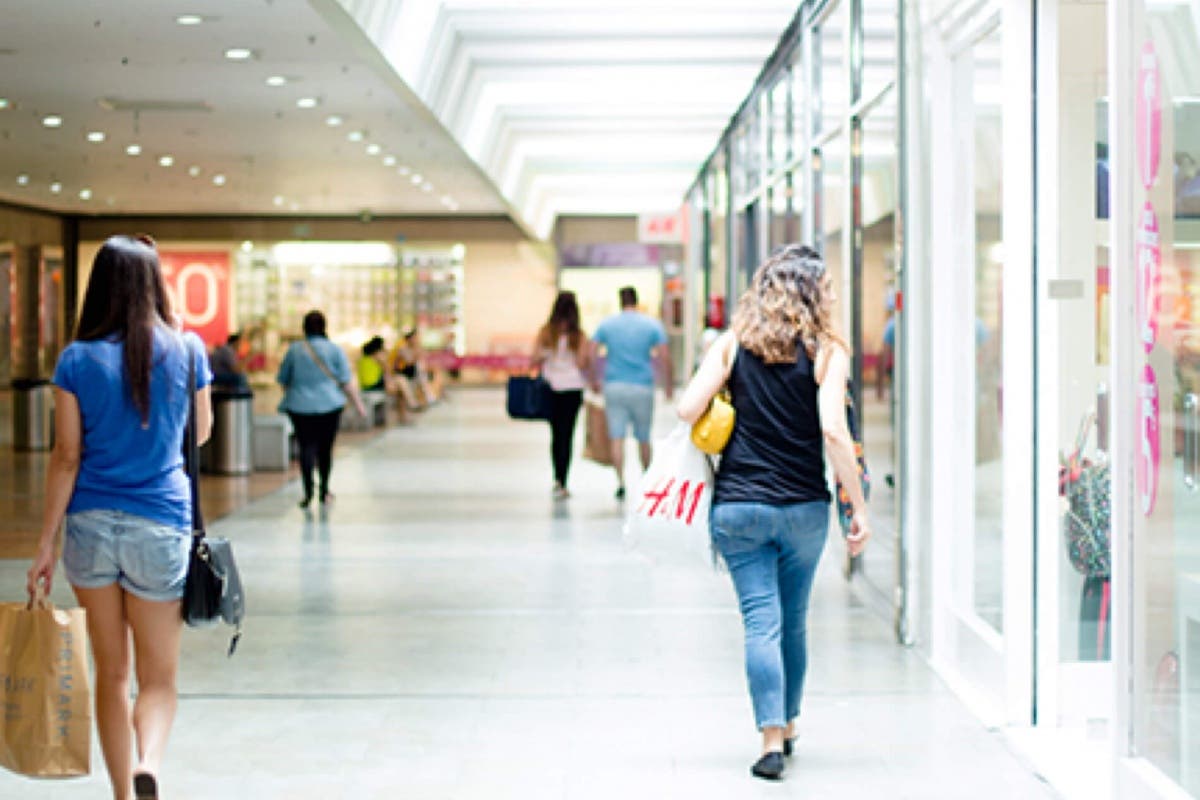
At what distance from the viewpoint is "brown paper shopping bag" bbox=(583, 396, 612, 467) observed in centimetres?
1382

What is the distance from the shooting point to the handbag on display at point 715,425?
17.3 ft

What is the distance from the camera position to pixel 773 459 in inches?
206

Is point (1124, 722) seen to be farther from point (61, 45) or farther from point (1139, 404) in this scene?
point (61, 45)

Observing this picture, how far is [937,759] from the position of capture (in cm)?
553

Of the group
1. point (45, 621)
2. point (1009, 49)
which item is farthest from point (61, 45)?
point (45, 621)

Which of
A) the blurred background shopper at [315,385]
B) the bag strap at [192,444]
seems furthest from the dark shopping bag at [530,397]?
the bag strap at [192,444]

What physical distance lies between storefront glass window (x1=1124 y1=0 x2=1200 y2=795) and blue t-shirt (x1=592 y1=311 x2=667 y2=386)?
8975 mm

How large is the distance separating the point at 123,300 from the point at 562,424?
Result: 31.4 ft

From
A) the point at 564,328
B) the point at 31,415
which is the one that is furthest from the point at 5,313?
the point at 564,328

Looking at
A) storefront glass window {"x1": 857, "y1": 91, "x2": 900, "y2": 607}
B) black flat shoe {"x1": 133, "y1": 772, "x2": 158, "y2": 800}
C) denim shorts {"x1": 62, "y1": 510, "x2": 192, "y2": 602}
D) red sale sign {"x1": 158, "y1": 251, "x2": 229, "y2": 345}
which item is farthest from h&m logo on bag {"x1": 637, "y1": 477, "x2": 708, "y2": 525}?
red sale sign {"x1": 158, "y1": 251, "x2": 229, "y2": 345}

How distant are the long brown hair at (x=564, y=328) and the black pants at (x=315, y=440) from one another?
1.66 m

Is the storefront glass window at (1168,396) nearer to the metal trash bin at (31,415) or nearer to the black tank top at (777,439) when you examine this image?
the black tank top at (777,439)

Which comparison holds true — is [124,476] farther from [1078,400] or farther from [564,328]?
[564,328]

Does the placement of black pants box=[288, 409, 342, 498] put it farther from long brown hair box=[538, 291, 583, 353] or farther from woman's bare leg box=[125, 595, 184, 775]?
woman's bare leg box=[125, 595, 184, 775]
